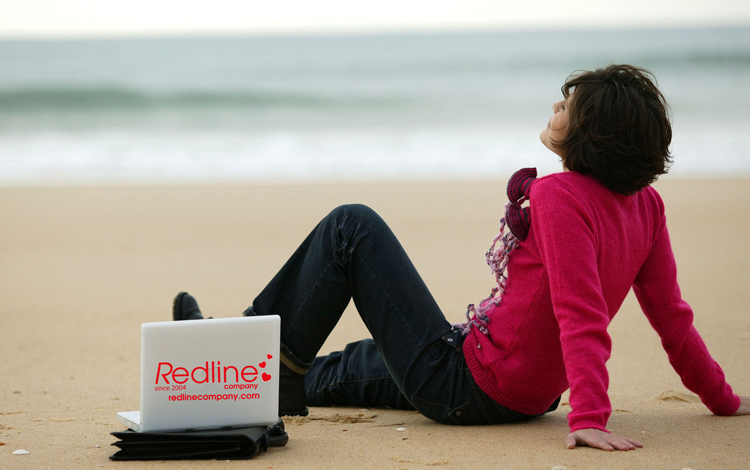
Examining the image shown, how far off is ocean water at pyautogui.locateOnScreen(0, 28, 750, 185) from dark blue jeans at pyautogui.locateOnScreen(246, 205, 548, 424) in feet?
22.7

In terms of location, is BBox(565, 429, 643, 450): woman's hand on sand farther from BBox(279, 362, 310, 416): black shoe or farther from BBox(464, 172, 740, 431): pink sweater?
BBox(279, 362, 310, 416): black shoe

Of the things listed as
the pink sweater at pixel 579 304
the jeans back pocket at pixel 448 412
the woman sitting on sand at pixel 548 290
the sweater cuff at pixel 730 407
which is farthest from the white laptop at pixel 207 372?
the sweater cuff at pixel 730 407

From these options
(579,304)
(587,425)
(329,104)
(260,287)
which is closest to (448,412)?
(587,425)

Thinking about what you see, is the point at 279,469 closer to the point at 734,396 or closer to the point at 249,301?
the point at 734,396

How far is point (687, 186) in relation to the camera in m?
8.08

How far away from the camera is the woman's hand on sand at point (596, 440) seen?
1.72m

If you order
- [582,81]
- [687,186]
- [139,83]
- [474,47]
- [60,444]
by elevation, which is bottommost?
[60,444]

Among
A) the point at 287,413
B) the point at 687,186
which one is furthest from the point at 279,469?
the point at 687,186

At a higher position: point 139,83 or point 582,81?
point 139,83

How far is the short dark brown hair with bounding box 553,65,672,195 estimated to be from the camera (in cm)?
176

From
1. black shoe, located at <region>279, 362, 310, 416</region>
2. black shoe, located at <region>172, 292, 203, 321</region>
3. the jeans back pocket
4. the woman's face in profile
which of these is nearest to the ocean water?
black shoe, located at <region>172, 292, 203, 321</region>

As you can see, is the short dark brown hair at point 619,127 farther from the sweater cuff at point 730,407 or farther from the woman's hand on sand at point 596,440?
the sweater cuff at point 730,407

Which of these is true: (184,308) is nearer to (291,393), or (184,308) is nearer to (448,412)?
(291,393)

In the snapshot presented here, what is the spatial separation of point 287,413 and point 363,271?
0.55 m
